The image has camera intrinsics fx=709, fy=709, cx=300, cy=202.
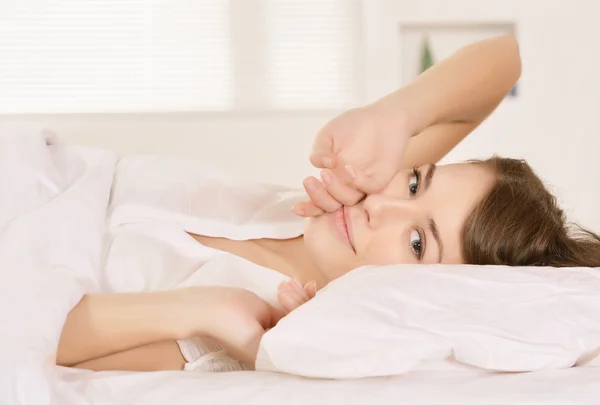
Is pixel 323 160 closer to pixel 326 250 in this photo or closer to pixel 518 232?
pixel 326 250

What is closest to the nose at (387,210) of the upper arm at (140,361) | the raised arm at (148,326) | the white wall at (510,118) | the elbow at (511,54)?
the raised arm at (148,326)

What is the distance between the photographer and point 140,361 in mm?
1066

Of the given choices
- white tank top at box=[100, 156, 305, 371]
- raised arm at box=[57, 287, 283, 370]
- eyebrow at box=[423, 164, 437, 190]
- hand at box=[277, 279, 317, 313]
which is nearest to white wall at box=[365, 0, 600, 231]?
white tank top at box=[100, 156, 305, 371]

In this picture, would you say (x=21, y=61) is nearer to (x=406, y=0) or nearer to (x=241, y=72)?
(x=241, y=72)

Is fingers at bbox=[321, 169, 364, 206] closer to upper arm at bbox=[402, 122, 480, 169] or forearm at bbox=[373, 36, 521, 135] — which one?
forearm at bbox=[373, 36, 521, 135]

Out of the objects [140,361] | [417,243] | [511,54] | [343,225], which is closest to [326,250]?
[343,225]

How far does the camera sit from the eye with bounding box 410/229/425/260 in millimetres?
1260

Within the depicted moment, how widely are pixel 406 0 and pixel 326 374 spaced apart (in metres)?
2.01

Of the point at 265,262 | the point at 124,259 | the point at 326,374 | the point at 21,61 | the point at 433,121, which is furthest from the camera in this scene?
the point at 21,61

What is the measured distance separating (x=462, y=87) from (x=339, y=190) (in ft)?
1.74

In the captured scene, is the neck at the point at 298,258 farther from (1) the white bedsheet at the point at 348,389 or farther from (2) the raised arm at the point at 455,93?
(1) the white bedsheet at the point at 348,389

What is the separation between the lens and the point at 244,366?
1.11m

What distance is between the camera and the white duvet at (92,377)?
0.86 metres

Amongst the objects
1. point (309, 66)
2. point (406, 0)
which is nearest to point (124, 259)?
point (309, 66)
